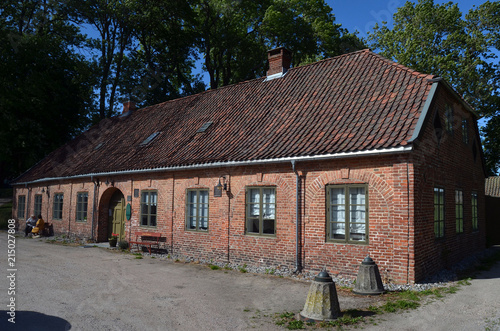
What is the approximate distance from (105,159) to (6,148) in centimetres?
1322

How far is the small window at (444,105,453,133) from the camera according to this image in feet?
37.8

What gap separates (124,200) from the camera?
54.7 feet

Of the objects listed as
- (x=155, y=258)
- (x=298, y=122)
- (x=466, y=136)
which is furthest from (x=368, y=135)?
(x=155, y=258)

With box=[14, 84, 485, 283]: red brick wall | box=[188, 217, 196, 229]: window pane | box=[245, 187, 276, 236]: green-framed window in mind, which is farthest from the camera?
box=[188, 217, 196, 229]: window pane

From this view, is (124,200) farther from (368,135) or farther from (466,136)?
(466,136)

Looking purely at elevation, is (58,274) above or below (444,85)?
below

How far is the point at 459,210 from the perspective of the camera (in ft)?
41.6

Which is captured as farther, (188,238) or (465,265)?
(188,238)

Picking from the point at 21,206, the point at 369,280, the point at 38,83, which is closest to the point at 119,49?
the point at 38,83

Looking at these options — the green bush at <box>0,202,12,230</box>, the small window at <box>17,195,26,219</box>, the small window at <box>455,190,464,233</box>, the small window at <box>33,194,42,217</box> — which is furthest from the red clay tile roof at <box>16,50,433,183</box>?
the green bush at <box>0,202,12,230</box>

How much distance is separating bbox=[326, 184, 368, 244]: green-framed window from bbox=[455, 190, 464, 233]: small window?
4753mm

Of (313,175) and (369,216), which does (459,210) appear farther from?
(313,175)

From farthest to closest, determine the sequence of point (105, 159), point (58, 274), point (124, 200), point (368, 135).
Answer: point (105, 159), point (124, 200), point (58, 274), point (368, 135)

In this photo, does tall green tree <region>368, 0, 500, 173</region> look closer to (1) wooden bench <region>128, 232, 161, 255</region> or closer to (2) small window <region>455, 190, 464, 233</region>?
(2) small window <region>455, 190, 464, 233</region>
